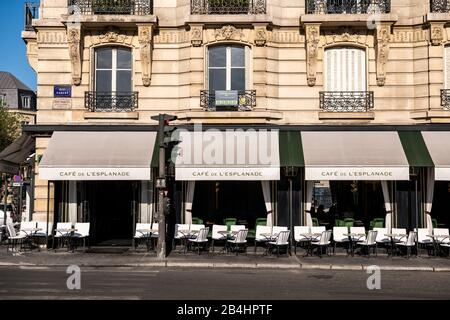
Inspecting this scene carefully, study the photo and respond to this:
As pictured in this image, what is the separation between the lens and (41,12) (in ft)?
60.6

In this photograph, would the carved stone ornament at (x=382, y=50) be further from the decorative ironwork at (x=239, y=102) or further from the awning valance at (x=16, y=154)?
the awning valance at (x=16, y=154)

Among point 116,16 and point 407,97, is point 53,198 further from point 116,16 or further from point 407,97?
point 407,97

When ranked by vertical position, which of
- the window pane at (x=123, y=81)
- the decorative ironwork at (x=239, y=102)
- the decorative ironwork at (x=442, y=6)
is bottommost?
the decorative ironwork at (x=239, y=102)

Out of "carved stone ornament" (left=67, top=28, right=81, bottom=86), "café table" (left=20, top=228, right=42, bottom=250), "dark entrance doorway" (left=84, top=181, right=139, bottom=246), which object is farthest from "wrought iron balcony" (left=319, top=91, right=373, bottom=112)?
"café table" (left=20, top=228, right=42, bottom=250)

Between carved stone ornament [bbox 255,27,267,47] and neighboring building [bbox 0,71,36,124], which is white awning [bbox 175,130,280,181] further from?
neighboring building [bbox 0,71,36,124]

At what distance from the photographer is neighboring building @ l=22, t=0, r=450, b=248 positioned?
58.6 ft

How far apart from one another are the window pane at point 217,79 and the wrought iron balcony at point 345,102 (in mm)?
3172

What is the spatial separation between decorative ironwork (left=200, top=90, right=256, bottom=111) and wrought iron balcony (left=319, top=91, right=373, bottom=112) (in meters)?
2.26

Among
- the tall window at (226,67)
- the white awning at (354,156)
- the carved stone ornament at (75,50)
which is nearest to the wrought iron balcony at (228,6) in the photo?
the tall window at (226,67)

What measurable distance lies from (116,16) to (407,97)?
9.66m

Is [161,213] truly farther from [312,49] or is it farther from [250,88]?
[312,49]

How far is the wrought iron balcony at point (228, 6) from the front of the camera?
18156mm
